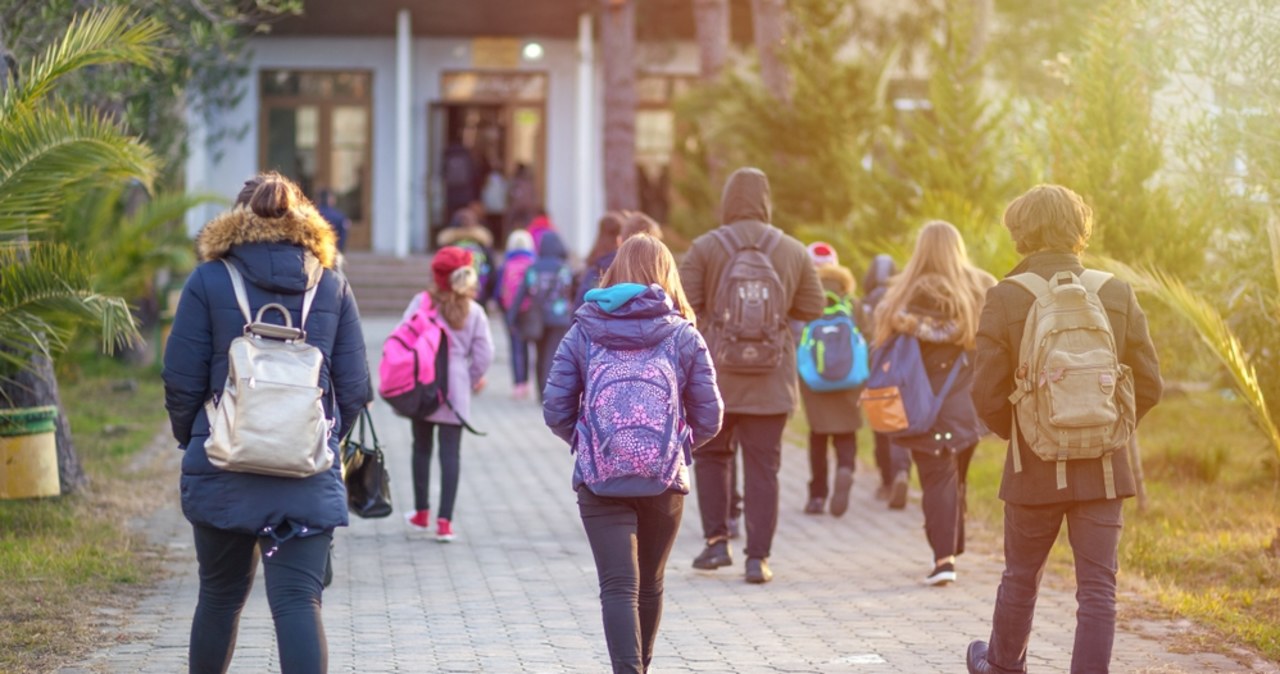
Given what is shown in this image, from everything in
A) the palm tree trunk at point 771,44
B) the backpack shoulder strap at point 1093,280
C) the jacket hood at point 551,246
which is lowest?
the jacket hood at point 551,246

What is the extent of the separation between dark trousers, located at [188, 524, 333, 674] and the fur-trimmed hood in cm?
82

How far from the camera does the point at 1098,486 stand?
5570 mm

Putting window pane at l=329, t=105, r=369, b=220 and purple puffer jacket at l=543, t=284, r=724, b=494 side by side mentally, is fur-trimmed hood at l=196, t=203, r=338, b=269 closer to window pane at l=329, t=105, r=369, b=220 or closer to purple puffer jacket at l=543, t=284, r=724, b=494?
purple puffer jacket at l=543, t=284, r=724, b=494

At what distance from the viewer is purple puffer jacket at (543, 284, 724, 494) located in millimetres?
5629

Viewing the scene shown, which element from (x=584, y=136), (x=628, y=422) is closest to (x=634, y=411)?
(x=628, y=422)

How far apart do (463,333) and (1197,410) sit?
9806 mm

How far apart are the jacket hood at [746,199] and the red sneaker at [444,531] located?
2.46 metres

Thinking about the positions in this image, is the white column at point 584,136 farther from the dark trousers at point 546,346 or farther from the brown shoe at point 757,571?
the brown shoe at point 757,571

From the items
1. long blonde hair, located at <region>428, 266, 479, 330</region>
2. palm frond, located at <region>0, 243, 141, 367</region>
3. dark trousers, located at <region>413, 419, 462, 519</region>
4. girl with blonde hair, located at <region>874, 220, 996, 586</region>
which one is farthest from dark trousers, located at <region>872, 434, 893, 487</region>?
palm frond, located at <region>0, 243, 141, 367</region>

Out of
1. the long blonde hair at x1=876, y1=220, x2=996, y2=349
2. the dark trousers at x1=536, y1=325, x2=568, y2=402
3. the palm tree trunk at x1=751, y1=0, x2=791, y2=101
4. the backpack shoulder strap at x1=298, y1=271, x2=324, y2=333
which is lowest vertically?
the dark trousers at x1=536, y1=325, x2=568, y2=402

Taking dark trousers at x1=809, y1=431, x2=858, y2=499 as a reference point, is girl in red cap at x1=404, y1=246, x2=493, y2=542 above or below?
above

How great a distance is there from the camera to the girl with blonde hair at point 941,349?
27.9ft

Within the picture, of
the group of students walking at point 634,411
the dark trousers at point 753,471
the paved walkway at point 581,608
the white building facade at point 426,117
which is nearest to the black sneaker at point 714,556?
the paved walkway at point 581,608

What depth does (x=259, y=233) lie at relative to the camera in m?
5.07
